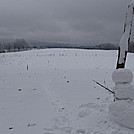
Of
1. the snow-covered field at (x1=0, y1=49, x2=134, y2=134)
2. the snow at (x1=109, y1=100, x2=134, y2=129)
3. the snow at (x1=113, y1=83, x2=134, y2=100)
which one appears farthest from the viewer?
the snow-covered field at (x1=0, y1=49, x2=134, y2=134)

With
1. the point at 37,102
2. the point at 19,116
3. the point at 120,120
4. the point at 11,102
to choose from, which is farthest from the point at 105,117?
the point at 11,102

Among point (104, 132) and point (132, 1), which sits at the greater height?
point (132, 1)

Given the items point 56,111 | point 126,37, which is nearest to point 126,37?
point 126,37

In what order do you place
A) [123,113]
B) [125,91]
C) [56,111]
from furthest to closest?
[56,111], [125,91], [123,113]

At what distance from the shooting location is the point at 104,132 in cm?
586

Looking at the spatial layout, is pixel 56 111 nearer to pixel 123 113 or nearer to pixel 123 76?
pixel 123 113

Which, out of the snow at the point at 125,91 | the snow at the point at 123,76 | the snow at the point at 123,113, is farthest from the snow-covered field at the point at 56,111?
the snow at the point at 123,76

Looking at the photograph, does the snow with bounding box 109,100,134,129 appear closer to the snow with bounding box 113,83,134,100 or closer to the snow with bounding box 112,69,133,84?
the snow with bounding box 113,83,134,100

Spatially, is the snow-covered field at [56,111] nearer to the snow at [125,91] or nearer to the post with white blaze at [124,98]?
the post with white blaze at [124,98]

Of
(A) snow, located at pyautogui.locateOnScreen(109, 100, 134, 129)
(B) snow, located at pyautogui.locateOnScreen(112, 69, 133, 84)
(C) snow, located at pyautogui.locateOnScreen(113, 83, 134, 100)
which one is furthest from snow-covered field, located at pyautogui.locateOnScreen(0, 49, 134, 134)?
(B) snow, located at pyautogui.locateOnScreen(112, 69, 133, 84)

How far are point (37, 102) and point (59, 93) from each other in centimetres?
168

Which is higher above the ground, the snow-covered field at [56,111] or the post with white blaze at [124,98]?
the post with white blaze at [124,98]

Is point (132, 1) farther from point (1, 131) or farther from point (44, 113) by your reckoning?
point (1, 131)

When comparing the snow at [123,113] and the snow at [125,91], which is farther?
the snow at [125,91]
